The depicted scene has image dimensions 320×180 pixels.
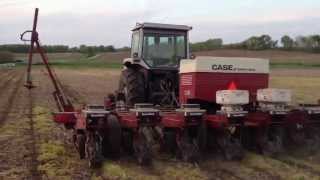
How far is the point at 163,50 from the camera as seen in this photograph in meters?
13.2

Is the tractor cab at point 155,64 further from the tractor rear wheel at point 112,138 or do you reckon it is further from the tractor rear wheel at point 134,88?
the tractor rear wheel at point 112,138

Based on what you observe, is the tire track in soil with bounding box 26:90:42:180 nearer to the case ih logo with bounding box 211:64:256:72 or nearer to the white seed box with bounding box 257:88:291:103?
the case ih logo with bounding box 211:64:256:72

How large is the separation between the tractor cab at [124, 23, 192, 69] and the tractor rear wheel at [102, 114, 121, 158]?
283 cm

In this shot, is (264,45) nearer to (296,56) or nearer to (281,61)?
(296,56)

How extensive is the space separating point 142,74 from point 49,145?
247 cm

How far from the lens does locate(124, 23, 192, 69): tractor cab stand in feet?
42.9

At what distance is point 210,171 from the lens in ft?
31.1

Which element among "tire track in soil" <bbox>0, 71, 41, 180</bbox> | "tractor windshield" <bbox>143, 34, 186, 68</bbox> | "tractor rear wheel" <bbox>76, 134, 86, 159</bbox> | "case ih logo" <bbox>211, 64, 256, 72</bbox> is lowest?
"tire track in soil" <bbox>0, 71, 41, 180</bbox>

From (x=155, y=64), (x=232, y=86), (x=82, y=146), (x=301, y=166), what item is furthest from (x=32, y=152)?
(x=301, y=166)

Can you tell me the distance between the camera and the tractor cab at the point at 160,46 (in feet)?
42.9

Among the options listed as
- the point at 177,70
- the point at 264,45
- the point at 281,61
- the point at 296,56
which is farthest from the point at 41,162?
the point at 264,45

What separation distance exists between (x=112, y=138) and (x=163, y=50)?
354cm

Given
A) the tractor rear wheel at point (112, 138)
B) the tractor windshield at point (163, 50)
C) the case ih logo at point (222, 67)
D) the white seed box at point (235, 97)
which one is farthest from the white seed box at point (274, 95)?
the tractor windshield at point (163, 50)

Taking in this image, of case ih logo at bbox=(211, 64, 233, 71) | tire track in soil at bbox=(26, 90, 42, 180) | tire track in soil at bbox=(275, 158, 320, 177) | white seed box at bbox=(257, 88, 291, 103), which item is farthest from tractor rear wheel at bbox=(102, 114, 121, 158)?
tire track in soil at bbox=(275, 158, 320, 177)
